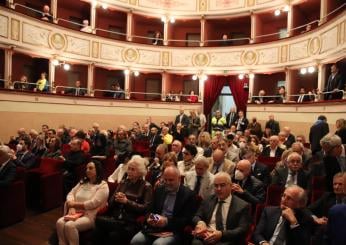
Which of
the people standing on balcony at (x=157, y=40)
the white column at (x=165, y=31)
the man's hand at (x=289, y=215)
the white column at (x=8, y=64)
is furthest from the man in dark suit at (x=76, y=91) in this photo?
the man's hand at (x=289, y=215)

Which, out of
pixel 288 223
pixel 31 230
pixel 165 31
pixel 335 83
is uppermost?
pixel 165 31

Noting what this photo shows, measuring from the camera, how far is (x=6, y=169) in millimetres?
4484

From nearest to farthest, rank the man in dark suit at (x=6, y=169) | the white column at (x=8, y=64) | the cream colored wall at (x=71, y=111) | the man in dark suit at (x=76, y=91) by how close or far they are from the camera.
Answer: the man in dark suit at (x=6, y=169)
the cream colored wall at (x=71, y=111)
the white column at (x=8, y=64)
the man in dark suit at (x=76, y=91)

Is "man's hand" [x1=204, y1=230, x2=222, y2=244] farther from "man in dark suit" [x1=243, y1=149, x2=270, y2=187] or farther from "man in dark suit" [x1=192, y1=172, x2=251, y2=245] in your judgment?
"man in dark suit" [x1=243, y1=149, x2=270, y2=187]

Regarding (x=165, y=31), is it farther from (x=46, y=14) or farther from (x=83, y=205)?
(x=83, y=205)

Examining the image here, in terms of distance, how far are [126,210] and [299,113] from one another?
8.05 metres

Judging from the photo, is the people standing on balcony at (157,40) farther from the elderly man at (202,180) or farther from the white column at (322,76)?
the elderly man at (202,180)

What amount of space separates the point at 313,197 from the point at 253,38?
11.3 meters

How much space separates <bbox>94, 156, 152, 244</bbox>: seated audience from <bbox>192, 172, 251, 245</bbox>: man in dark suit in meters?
0.67

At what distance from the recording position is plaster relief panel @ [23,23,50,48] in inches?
415

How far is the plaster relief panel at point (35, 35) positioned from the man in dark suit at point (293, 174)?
930 cm

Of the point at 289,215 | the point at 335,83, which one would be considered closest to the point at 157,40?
the point at 335,83

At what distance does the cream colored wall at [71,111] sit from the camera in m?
9.30

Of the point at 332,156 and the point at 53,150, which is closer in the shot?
the point at 332,156
